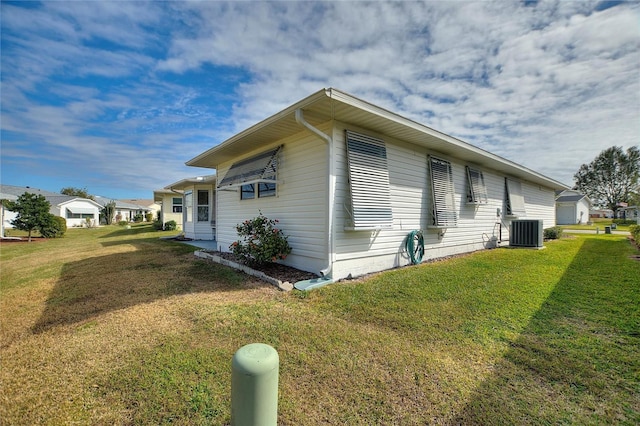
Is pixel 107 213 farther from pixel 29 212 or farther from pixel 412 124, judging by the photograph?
pixel 412 124

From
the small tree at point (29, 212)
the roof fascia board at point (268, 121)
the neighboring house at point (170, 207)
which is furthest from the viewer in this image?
the neighboring house at point (170, 207)

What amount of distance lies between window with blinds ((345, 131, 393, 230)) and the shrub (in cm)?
162

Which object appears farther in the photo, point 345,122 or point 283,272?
Answer: point 283,272

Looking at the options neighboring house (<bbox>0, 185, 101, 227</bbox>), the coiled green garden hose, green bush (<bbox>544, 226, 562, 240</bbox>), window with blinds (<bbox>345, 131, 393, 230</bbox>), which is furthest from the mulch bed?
neighboring house (<bbox>0, 185, 101, 227</bbox>)

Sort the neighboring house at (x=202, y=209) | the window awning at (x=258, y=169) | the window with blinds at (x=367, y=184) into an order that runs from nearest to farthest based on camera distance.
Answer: the window with blinds at (x=367, y=184), the window awning at (x=258, y=169), the neighboring house at (x=202, y=209)

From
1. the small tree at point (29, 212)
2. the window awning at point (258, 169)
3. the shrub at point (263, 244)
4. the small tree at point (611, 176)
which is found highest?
the small tree at point (611, 176)

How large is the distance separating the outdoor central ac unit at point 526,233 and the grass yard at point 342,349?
4.28 metres

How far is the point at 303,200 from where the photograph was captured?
18.6 feet

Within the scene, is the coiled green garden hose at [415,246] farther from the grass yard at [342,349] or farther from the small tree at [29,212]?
the small tree at [29,212]

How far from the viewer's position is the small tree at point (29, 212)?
13984mm

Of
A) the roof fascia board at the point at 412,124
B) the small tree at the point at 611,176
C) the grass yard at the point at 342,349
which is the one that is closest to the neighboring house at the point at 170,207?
the grass yard at the point at 342,349

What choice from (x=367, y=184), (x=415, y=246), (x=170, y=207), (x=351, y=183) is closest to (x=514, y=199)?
(x=415, y=246)

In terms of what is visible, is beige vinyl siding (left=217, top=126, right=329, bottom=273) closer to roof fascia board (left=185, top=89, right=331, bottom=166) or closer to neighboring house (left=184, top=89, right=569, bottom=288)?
neighboring house (left=184, top=89, right=569, bottom=288)

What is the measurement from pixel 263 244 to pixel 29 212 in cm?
1679
